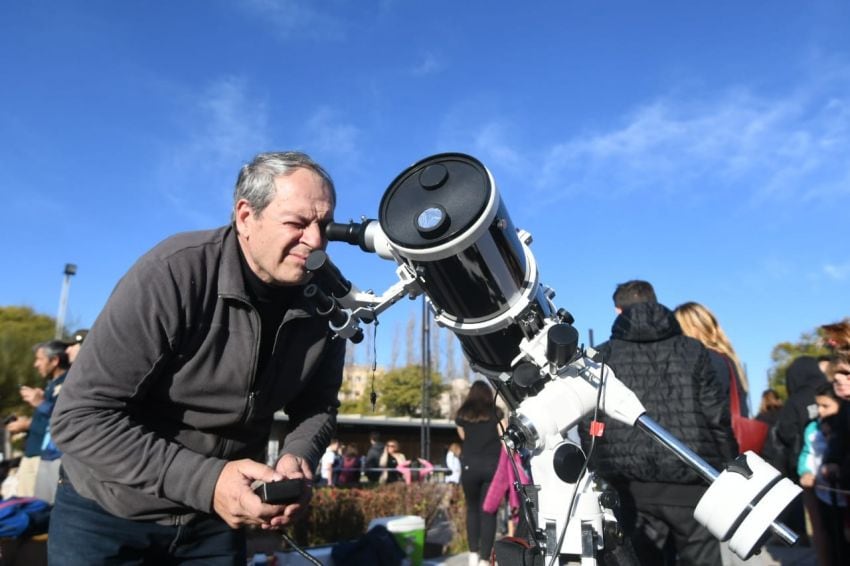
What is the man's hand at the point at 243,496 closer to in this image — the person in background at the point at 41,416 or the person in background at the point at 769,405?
the person in background at the point at 41,416

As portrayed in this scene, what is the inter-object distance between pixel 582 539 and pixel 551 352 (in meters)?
0.42

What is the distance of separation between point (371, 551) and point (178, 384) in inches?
119

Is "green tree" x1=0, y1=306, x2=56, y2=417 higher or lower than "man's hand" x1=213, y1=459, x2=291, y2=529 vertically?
higher

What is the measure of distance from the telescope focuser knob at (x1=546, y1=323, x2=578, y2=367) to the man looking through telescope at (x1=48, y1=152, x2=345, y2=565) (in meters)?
0.70

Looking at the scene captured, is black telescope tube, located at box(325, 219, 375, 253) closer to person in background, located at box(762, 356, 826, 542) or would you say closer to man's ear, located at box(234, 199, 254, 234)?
man's ear, located at box(234, 199, 254, 234)

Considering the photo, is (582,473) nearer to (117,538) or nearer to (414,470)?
(117,538)

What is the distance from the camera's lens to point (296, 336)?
1816mm

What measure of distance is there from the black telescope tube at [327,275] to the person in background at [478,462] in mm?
3702

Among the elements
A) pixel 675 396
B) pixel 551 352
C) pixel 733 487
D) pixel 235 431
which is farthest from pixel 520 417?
pixel 675 396

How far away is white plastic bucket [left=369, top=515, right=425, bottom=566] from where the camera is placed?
4.64 m

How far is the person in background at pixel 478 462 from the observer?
16.7ft

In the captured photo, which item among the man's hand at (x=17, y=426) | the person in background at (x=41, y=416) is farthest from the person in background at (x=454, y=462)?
the person in background at (x=41, y=416)

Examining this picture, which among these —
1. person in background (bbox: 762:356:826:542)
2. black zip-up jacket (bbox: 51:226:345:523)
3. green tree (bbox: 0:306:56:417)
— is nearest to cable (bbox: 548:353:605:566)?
black zip-up jacket (bbox: 51:226:345:523)

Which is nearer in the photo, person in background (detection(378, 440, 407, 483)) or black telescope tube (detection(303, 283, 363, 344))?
black telescope tube (detection(303, 283, 363, 344))
